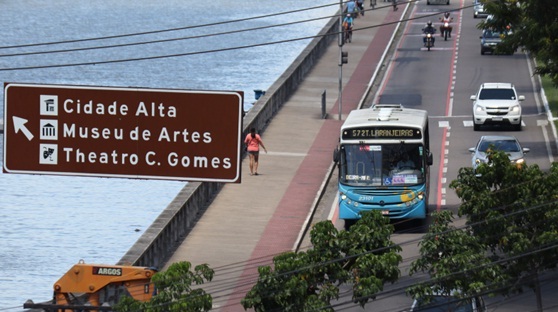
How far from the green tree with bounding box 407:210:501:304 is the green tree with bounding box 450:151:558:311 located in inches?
64.4

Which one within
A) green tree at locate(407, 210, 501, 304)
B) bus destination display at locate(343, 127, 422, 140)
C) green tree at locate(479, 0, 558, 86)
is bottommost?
green tree at locate(407, 210, 501, 304)

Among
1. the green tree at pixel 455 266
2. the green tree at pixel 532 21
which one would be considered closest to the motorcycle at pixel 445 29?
the green tree at pixel 532 21

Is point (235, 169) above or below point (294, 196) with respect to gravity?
above

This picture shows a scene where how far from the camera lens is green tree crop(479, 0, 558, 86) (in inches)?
1372

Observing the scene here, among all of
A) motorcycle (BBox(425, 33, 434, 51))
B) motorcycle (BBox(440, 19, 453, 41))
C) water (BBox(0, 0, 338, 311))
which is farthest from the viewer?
motorcycle (BBox(440, 19, 453, 41))

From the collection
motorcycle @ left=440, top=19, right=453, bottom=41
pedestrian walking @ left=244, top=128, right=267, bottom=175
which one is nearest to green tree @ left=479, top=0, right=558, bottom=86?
pedestrian walking @ left=244, top=128, right=267, bottom=175

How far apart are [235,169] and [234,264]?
52.2ft

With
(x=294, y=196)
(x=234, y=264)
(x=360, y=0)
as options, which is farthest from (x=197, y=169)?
(x=360, y=0)

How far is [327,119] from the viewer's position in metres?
59.5

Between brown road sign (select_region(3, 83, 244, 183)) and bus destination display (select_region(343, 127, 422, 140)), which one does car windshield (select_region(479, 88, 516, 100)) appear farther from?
brown road sign (select_region(3, 83, 244, 183))

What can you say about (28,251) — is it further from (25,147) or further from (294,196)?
(25,147)

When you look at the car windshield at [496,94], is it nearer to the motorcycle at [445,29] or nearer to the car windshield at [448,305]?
the motorcycle at [445,29]

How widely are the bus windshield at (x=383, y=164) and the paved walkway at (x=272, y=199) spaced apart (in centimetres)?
283

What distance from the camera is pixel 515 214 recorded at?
24266 mm
